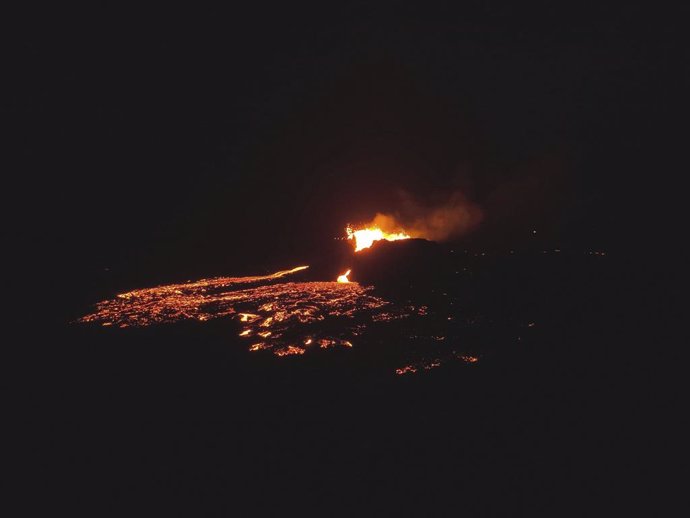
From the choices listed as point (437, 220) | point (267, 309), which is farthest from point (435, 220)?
point (267, 309)

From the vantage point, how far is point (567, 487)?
4867mm

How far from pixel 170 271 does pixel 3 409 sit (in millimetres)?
19397

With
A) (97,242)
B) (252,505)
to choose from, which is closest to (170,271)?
(97,242)

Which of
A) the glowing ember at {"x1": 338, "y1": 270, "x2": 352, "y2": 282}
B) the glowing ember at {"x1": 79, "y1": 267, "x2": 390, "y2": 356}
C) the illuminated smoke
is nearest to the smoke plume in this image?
the illuminated smoke

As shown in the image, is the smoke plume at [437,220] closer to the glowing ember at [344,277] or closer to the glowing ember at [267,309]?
the glowing ember at [344,277]

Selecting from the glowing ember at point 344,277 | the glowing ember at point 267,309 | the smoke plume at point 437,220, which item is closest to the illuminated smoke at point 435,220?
the smoke plume at point 437,220

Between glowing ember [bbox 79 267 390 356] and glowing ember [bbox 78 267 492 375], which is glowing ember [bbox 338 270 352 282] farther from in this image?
glowing ember [bbox 78 267 492 375]

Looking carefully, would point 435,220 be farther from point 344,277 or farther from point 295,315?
point 295,315

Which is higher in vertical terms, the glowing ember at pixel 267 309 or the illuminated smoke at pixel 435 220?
the illuminated smoke at pixel 435 220

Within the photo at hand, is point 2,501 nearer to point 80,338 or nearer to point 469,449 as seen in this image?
point 469,449

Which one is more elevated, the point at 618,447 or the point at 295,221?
the point at 295,221

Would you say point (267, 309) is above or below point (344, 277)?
below

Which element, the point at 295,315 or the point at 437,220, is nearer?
the point at 295,315

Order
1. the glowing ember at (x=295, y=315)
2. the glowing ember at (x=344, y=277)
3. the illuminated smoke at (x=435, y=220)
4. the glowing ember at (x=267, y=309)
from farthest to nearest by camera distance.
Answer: the illuminated smoke at (x=435, y=220)
the glowing ember at (x=344, y=277)
the glowing ember at (x=267, y=309)
the glowing ember at (x=295, y=315)
